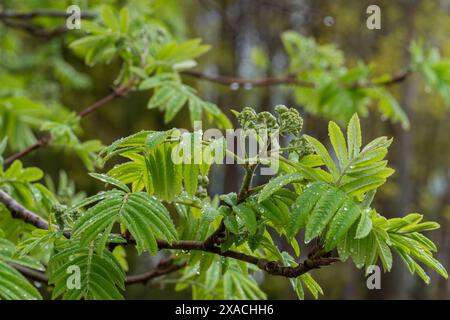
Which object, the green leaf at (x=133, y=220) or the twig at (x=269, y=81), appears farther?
the twig at (x=269, y=81)

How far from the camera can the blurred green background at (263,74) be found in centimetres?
602

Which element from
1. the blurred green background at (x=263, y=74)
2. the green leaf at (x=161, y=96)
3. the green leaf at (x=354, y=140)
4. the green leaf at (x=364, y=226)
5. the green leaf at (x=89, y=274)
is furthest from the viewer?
the blurred green background at (x=263, y=74)

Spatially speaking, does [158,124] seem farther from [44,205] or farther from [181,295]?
[44,205]

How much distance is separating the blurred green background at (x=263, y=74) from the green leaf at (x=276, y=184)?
9.76ft

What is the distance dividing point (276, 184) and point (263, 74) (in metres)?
9.98

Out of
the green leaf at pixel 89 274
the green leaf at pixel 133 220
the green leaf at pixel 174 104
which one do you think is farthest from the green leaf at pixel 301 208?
the green leaf at pixel 174 104

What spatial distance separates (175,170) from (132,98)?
22.7 ft

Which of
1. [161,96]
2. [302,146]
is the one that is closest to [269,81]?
[161,96]

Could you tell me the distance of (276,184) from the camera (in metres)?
1.25

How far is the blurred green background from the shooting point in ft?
19.7

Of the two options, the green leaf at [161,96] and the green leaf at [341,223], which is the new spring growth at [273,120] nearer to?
the green leaf at [341,223]

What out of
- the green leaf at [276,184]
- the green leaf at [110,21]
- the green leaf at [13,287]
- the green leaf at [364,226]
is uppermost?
Result: the green leaf at [110,21]

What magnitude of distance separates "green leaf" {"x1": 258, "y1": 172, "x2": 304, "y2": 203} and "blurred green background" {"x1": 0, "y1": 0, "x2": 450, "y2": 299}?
2.97 m

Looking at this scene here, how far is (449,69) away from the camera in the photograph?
337 centimetres
